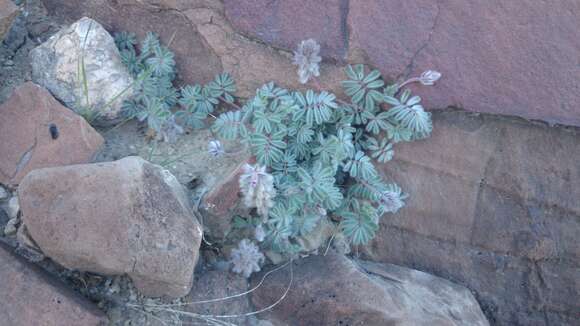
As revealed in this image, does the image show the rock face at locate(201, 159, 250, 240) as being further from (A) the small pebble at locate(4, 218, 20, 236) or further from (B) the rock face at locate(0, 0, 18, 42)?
(B) the rock face at locate(0, 0, 18, 42)

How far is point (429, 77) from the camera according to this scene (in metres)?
2.77

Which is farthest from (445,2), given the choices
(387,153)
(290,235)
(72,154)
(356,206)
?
(72,154)

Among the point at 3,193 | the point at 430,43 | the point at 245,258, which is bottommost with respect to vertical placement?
the point at 3,193

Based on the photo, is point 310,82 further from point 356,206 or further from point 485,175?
point 485,175

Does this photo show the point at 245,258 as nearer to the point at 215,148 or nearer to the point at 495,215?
the point at 215,148

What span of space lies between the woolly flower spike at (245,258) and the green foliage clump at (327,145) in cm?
12

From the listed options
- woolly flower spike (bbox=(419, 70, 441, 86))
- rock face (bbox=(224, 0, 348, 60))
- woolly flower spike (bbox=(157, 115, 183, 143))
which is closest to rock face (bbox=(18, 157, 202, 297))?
woolly flower spike (bbox=(157, 115, 183, 143))

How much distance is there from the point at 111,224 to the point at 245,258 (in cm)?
63

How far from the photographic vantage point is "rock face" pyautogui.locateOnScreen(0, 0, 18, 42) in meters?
2.80

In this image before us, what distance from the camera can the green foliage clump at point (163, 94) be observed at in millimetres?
2965

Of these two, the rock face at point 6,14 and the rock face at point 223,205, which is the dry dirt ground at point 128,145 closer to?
the rock face at point 223,205

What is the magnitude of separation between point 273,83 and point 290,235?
29.1 inches

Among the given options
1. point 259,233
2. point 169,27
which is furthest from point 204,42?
point 259,233

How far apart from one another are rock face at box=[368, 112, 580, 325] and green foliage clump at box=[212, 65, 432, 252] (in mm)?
133
